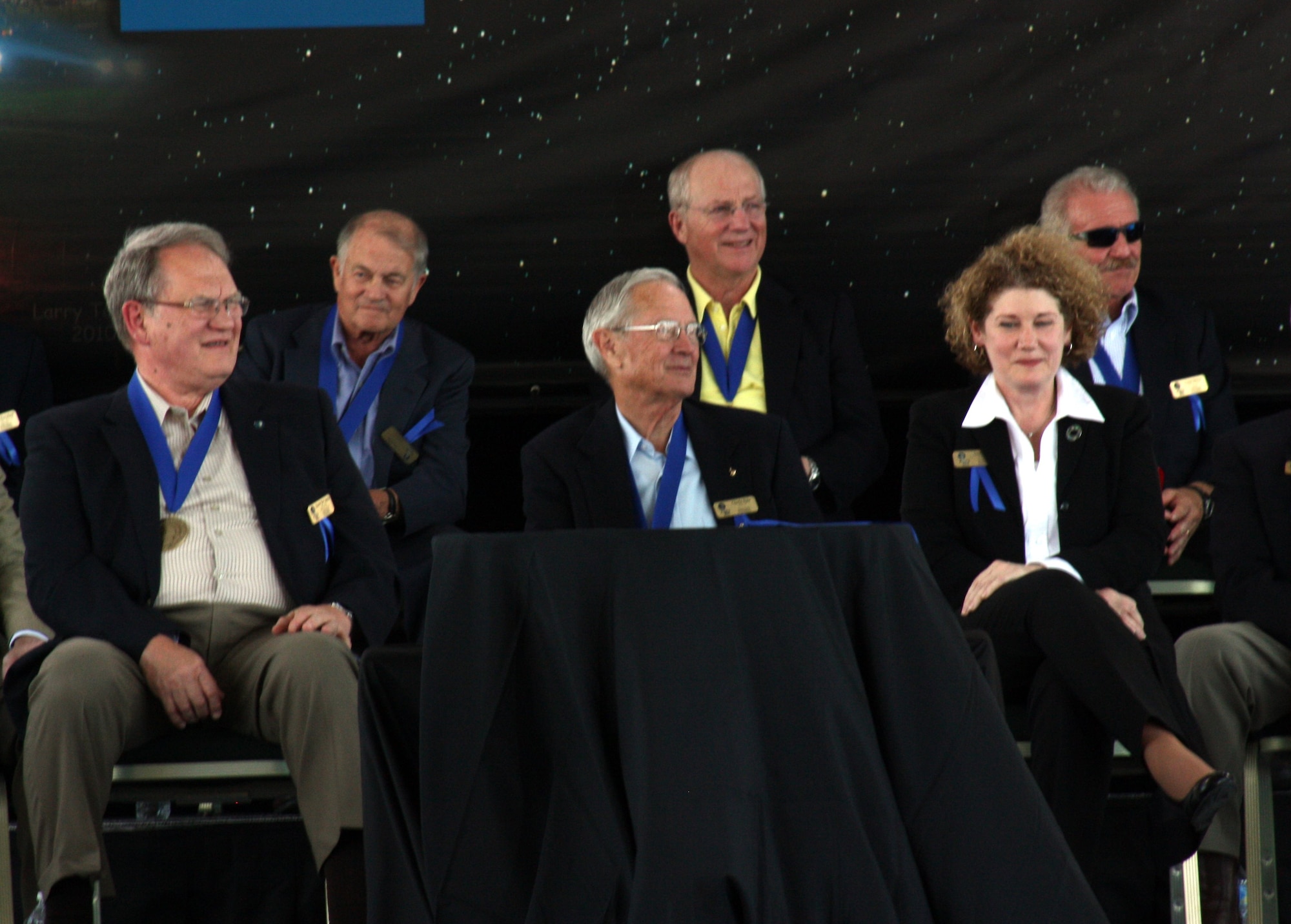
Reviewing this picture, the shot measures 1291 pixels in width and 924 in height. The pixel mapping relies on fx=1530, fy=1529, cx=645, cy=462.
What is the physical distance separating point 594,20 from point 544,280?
674mm

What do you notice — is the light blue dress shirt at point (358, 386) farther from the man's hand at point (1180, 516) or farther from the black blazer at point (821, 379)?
the man's hand at point (1180, 516)

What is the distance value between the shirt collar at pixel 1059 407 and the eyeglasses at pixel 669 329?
1.94ft

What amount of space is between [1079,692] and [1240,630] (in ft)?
1.72

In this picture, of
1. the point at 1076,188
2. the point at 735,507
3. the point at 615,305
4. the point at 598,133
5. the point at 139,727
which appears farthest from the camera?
the point at 598,133

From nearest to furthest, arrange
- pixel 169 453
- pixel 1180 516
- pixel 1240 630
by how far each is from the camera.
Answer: pixel 169 453, pixel 1240 630, pixel 1180 516

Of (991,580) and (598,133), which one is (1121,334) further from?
(598,133)

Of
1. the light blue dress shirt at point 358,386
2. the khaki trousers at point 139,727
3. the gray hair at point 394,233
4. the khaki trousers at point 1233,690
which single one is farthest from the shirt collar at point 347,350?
the khaki trousers at point 1233,690

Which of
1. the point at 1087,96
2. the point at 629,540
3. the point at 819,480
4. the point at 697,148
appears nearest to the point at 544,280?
the point at 697,148

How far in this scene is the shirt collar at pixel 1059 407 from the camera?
313cm

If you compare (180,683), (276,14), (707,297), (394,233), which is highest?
(276,14)

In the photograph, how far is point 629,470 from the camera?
308cm

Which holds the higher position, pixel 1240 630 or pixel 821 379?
pixel 821 379

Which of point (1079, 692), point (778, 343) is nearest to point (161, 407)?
point (778, 343)

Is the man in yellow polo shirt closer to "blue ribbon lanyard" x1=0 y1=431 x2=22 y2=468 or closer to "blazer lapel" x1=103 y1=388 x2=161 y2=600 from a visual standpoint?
"blazer lapel" x1=103 y1=388 x2=161 y2=600
